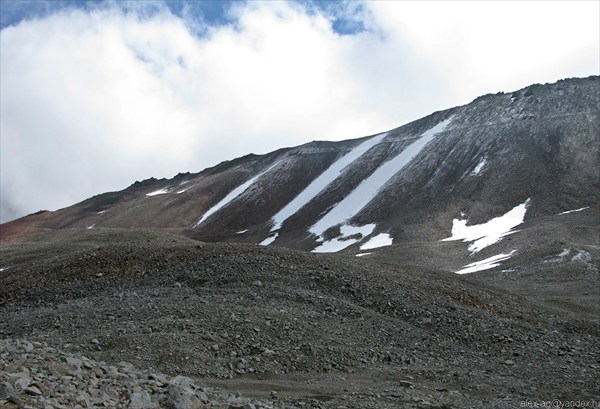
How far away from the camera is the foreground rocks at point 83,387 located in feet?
27.9

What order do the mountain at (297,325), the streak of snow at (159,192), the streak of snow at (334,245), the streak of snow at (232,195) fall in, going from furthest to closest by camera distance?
the streak of snow at (159,192) → the streak of snow at (232,195) → the streak of snow at (334,245) → the mountain at (297,325)

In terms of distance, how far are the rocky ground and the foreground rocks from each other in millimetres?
35

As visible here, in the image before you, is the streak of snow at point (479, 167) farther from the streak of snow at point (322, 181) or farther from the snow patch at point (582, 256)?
the snow patch at point (582, 256)

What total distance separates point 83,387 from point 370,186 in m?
107

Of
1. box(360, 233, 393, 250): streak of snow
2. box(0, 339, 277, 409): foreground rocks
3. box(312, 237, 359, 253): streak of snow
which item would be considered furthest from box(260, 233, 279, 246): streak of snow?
box(0, 339, 277, 409): foreground rocks

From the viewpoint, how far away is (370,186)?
4518 inches

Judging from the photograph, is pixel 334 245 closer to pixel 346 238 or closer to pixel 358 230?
pixel 346 238

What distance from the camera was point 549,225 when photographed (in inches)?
2549

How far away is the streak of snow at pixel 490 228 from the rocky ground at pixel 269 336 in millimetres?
44545

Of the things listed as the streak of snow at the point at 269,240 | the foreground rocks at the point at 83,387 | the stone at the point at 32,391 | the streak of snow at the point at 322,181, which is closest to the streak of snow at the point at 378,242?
the streak of snow at the point at 269,240

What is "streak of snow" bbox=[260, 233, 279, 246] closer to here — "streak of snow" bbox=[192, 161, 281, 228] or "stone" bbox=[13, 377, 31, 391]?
"streak of snow" bbox=[192, 161, 281, 228]

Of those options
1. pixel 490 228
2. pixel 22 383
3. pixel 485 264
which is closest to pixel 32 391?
pixel 22 383

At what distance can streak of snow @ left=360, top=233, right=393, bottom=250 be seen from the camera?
81.8m

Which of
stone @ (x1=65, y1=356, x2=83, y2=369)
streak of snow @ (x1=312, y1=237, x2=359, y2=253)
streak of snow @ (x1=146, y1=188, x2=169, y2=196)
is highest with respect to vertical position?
streak of snow @ (x1=146, y1=188, x2=169, y2=196)
